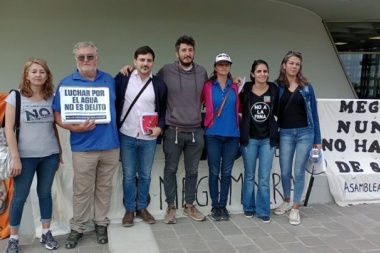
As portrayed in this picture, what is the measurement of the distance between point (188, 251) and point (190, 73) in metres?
1.88

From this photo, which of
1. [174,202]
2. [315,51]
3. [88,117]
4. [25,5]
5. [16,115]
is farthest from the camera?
[315,51]

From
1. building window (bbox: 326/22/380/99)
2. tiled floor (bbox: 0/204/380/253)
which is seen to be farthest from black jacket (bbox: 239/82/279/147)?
building window (bbox: 326/22/380/99)

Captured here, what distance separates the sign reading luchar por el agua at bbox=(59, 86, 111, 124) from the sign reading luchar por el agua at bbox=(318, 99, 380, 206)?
→ 3152mm

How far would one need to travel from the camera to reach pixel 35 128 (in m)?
3.36

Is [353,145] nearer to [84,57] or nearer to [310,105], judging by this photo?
[310,105]

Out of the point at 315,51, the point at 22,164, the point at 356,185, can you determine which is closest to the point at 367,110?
the point at 356,185

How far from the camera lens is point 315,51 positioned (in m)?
11.6

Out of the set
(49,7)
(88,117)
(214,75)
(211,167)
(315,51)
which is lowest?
(211,167)

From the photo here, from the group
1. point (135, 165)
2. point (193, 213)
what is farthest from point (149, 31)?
point (193, 213)

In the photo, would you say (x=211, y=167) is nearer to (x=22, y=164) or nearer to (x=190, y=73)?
(x=190, y=73)

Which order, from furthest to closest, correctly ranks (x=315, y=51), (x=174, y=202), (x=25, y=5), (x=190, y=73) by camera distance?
(x=315, y=51)
(x=25, y=5)
(x=174, y=202)
(x=190, y=73)

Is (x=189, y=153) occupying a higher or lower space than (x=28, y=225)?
Answer: higher

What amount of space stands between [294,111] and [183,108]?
1.30 metres

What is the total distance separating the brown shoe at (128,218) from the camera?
4.02 m
